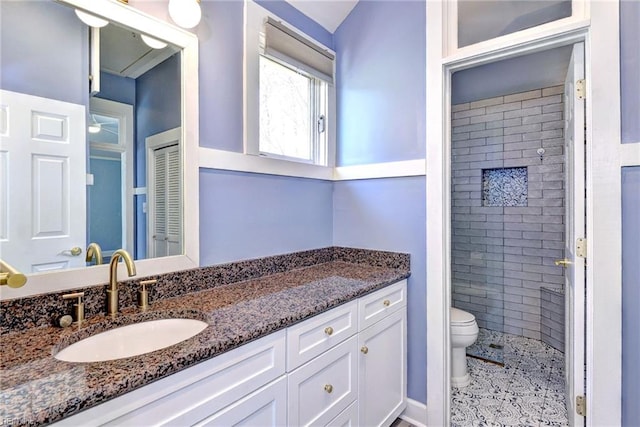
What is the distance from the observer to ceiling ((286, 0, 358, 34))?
199cm

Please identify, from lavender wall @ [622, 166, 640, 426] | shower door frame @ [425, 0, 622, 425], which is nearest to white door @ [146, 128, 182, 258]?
shower door frame @ [425, 0, 622, 425]

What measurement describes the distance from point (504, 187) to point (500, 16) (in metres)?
1.77

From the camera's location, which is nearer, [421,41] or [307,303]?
[307,303]

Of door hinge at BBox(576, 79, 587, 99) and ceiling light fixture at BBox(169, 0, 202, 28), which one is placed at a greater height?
ceiling light fixture at BBox(169, 0, 202, 28)

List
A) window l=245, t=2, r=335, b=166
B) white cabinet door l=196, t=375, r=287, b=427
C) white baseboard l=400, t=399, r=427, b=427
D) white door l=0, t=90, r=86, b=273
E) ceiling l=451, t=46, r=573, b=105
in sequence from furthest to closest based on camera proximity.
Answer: ceiling l=451, t=46, r=573, b=105
white baseboard l=400, t=399, r=427, b=427
window l=245, t=2, r=335, b=166
white door l=0, t=90, r=86, b=273
white cabinet door l=196, t=375, r=287, b=427

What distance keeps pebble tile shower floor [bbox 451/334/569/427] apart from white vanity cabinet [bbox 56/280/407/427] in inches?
20.6

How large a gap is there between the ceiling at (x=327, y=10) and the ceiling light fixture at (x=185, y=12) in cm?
73

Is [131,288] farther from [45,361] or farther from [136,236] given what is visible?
[45,361]

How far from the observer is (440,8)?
1.79 m

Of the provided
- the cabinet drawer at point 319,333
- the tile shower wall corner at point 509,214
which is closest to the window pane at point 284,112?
the cabinet drawer at point 319,333

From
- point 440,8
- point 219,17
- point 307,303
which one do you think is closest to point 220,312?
point 307,303

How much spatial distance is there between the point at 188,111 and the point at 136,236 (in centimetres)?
59

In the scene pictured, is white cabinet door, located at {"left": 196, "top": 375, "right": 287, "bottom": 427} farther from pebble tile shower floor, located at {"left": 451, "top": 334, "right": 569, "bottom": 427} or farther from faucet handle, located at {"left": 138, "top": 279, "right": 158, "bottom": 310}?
pebble tile shower floor, located at {"left": 451, "top": 334, "right": 569, "bottom": 427}

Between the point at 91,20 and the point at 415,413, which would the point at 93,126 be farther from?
the point at 415,413
